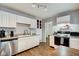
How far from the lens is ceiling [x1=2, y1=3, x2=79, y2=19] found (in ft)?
7.10

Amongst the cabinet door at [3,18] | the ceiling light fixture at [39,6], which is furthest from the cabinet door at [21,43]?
the ceiling light fixture at [39,6]

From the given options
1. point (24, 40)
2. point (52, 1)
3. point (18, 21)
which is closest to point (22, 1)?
point (52, 1)

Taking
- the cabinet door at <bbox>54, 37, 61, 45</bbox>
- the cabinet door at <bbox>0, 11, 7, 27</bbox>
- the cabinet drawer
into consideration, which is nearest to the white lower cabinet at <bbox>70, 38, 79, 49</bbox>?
the cabinet drawer

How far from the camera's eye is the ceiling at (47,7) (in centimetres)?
216

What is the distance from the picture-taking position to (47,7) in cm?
228

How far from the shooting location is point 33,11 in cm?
240

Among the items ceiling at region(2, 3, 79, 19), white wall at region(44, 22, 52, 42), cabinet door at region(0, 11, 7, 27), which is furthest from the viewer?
cabinet door at region(0, 11, 7, 27)

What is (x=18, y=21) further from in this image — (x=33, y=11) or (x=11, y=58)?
(x=11, y=58)

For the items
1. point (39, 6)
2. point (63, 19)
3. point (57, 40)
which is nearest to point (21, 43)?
point (57, 40)

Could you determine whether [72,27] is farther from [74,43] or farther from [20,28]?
[20,28]

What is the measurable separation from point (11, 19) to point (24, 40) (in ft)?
2.66

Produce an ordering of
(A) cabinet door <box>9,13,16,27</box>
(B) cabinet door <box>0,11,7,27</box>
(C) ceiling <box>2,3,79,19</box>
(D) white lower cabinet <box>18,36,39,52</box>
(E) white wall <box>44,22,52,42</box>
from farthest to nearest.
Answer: (D) white lower cabinet <box>18,36,39,52</box> < (A) cabinet door <box>9,13,16,27</box> < (B) cabinet door <box>0,11,7,27</box> < (E) white wall <box>44,22,52,42</box> < (C) ceiling <box>2,3,79,19</box>

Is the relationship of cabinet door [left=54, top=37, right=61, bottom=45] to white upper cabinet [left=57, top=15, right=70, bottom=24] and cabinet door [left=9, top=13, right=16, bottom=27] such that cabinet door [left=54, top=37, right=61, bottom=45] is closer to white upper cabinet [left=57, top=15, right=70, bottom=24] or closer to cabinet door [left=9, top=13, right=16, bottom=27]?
white upper cabinet [left=57, top=15, right=70, bottom=24]

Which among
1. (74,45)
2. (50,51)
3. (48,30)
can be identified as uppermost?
(48,30)
